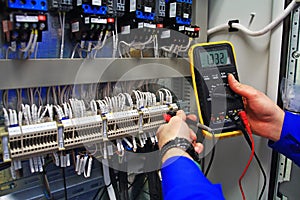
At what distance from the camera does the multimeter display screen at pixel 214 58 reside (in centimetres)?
91

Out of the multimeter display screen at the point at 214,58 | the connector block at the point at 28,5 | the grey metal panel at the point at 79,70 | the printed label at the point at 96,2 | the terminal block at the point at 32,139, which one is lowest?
the terminal block at the point at 32,139

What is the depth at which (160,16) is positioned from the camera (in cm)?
91

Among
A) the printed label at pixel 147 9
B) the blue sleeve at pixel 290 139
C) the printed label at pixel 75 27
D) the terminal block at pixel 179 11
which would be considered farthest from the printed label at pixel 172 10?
the blue sleeve at pixel 290 139

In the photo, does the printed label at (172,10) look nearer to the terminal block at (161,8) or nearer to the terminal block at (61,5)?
the terminal block at (161,8)

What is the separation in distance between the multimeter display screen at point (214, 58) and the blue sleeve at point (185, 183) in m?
0.40

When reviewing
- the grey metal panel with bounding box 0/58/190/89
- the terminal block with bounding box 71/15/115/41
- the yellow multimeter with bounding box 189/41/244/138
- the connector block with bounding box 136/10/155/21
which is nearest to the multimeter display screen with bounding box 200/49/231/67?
the yellow multimeter with bounding box 189/41/244/138

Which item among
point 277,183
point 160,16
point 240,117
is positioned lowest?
point 277,183

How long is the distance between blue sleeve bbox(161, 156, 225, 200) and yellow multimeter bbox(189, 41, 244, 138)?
0.79ft

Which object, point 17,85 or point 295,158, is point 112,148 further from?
point 295,158

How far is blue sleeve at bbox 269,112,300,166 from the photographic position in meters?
0.87

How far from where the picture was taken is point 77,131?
0.74 meters

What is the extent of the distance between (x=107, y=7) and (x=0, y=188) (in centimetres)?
70

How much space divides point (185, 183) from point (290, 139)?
1.71 ft

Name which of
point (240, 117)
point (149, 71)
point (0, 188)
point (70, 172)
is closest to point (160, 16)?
point (149, 71)
